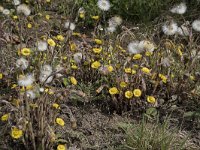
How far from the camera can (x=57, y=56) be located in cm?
397

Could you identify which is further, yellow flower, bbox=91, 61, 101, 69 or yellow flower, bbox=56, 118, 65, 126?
yellow flower, bbox=91, 61, 101, 69

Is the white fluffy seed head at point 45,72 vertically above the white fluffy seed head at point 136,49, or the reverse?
the white fluffy seed head at point 136,49

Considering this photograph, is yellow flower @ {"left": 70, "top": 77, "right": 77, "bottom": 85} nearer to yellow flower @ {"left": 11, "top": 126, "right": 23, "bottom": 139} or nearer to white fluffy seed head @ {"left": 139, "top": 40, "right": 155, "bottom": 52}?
white fluffy seed head @ {"left": 139, "top": 40, "right": 155, "bottom": 52}

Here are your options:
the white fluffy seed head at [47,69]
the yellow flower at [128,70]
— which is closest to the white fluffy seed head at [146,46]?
the yellow flower at [128,70]

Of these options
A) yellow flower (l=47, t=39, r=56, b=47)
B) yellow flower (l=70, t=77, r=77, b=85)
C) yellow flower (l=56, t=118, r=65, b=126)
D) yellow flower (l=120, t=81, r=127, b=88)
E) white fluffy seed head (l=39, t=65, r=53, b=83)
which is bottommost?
yellow flower (l=56, t=118, r=65, b=126)

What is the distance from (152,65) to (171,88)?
0.25 metres

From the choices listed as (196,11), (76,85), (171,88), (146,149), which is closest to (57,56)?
(76,85)

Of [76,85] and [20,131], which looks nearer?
[20,131]

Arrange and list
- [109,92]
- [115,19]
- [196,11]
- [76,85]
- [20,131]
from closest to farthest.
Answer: [20,131] → [109,92] → [76,85] → [115,19] → [196,11]

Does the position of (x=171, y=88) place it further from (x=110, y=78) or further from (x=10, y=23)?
(x=10, y=23)

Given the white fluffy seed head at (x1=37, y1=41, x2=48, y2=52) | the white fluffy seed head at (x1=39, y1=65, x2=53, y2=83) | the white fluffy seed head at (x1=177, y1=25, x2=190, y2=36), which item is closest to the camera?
the white fluffy seed head at (x1=39, y1=65, x2=53, y2=83)

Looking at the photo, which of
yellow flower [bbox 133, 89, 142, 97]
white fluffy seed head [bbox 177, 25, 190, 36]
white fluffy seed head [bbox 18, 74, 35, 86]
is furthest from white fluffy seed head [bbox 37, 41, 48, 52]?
white fluffy seed head [bbox 177, 25, 190, 36]

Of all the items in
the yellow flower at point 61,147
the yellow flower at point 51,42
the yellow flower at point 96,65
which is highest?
the yellow flower at point 51,42

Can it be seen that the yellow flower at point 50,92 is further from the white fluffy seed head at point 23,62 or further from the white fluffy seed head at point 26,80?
the white fluffy seed head at point 23,62
